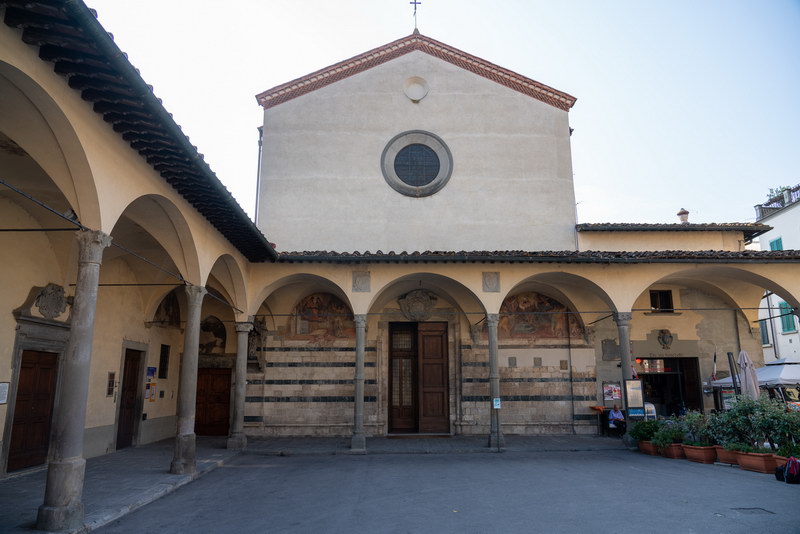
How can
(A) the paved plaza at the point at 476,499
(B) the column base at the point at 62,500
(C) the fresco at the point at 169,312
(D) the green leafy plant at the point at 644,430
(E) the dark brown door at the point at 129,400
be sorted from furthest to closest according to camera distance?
(C) the fresco at the point at 169,312 → (E) the dark brown door at the point at 129,400 → (D) the green leafy plant at the point at 644,430 → (A) the paved plaza at the point at 476,499 → (B) the column base at the point at 62,500

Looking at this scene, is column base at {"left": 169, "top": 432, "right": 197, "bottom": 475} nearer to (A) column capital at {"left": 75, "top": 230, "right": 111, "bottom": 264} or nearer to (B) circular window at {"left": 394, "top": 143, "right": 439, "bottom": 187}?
(A) column capital at {"left": 75, "top": 230, "right": 111, "bottom": 264}

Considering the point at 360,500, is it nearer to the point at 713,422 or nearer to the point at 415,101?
the point at 713,422

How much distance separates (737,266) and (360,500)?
414 inches

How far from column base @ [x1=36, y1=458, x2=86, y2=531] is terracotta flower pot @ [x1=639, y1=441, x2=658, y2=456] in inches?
411

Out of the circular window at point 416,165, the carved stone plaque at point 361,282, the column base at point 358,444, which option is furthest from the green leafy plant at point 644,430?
the circular window at point 416,165

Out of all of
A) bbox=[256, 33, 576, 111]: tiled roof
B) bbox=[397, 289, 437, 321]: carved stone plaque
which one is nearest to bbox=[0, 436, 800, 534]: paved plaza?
bbox=[397, 289, 437, 321]: carved stone plaque

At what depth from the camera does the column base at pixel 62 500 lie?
543cm

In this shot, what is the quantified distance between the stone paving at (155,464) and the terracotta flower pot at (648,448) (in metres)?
0.61

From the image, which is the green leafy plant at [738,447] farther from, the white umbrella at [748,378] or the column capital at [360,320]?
the column capital at [360,320]

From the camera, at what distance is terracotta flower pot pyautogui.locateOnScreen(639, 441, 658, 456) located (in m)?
11.5

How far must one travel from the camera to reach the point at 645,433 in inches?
470

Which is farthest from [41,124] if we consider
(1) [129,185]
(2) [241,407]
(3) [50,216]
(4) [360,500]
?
(2) [241,407]

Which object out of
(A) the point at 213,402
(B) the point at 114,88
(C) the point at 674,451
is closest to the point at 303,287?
(A) the point at 213,402

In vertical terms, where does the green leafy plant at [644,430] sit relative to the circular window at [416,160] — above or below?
below
